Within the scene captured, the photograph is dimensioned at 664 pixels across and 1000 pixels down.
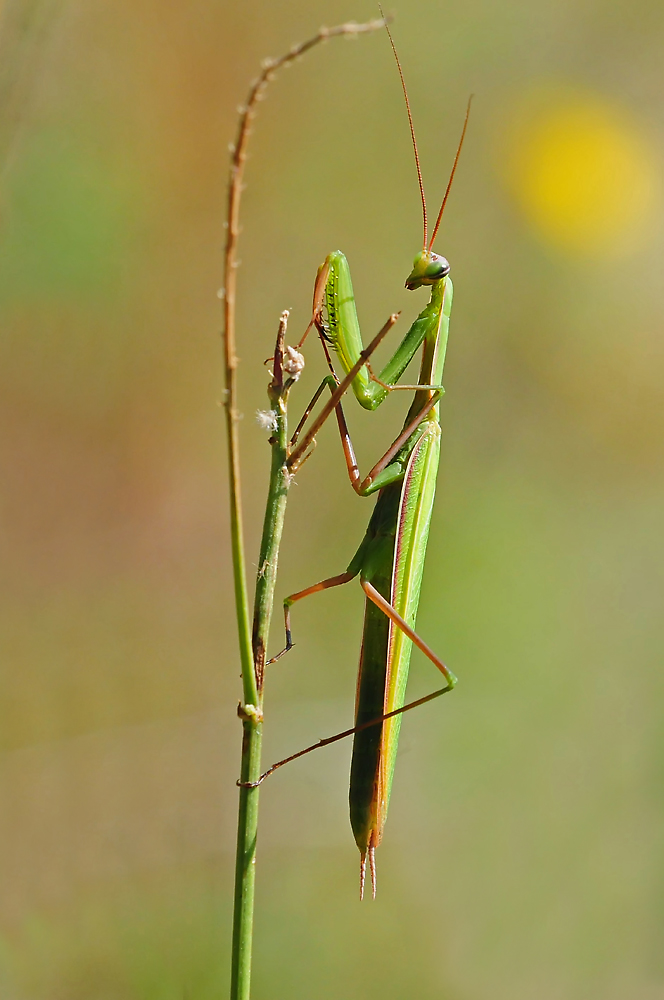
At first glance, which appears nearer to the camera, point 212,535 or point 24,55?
point 24,55

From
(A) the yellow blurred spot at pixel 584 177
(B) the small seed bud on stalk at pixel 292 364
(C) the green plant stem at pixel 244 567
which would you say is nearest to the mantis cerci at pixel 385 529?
(B) the small seed bud on stalk at pixel 292 364

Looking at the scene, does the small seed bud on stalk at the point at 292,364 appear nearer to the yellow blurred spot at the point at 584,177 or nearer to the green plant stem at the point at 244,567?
the green plant stem at the point at 244,567

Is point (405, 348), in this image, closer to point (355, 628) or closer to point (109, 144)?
point (355, 628)

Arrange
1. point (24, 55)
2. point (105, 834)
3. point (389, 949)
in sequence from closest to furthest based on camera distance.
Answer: point (24, 55) < point (105, 834) < point (389, 949)

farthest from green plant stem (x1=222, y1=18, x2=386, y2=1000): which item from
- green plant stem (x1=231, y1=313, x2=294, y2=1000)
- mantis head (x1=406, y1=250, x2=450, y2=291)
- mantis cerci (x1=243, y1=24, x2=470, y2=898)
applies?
mantis head (x1=406, y1=250, x2=450, y2=291)

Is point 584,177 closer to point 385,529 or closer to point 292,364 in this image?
point 385,529

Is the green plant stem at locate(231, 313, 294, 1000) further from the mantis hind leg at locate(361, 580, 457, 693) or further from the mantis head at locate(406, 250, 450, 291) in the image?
the mantis head at locate(406, 250, 450, 291)

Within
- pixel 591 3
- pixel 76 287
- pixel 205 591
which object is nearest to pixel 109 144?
pixel 76 287
